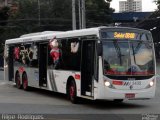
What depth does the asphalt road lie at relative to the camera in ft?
50.0

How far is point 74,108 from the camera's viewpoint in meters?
17.4

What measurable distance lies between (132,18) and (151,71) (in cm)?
8558

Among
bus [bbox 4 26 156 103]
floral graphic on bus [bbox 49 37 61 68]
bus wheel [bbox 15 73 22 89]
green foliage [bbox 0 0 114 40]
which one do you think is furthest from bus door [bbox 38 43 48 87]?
green foliage [bbox 0 0 114 40]

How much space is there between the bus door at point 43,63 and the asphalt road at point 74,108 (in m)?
1.20

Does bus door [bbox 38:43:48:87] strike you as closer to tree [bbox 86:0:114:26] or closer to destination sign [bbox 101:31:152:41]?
destination sign [bbox 101:31:152:41]

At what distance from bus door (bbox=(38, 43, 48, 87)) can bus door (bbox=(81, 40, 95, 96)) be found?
448 centimetres

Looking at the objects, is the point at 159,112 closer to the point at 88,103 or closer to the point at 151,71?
the point at 151,71

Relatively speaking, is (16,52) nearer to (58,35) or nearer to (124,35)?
(58,35)

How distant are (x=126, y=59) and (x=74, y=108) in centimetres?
245

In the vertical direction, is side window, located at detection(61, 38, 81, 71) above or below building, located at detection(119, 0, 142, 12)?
below

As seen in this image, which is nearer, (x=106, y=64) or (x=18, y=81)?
(x=106, y=64)

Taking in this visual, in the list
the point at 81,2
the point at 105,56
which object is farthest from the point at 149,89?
the point at 81,2

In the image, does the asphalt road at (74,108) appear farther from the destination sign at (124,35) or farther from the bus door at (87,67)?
the destination sign at (124,35)

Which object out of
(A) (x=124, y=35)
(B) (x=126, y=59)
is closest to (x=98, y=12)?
(A) (x=124, y=35)
